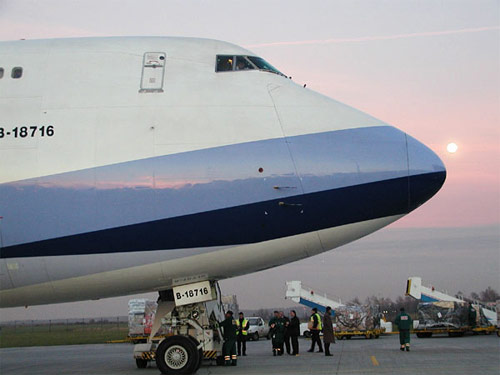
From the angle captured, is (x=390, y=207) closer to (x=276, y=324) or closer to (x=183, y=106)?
(x=183, y=106)

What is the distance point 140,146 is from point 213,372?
22.4 feet

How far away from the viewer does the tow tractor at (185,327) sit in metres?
15.5

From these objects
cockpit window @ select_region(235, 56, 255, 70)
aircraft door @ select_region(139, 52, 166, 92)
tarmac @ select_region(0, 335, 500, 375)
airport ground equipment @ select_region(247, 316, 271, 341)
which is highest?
cockpit window @ select_region(235, 56, 255, 70)

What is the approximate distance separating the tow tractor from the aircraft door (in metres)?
4.14

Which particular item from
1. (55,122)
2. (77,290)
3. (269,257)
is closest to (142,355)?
(77,290)

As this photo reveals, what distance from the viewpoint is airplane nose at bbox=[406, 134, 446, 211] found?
47.2 feet

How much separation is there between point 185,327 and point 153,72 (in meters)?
5.59

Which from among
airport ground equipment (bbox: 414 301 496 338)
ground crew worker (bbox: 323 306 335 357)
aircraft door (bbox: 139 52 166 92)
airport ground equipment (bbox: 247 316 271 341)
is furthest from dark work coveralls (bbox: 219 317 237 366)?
airport ground equipment (bbox: 247 316 271 341)

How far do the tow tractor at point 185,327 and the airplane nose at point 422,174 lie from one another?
4628 millimetres

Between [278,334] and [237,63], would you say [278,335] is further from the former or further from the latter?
[237,63]

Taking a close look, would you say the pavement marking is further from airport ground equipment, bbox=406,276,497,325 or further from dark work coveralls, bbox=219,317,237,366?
airport ground equipment, bbox=406,276,497,325

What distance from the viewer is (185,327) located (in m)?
16.3

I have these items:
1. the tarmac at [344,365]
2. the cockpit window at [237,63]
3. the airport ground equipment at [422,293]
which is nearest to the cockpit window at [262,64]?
the cockpit window at [237,63]

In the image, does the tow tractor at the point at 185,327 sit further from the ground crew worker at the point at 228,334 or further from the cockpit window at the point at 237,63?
the cockpit window at the point at 237,63
